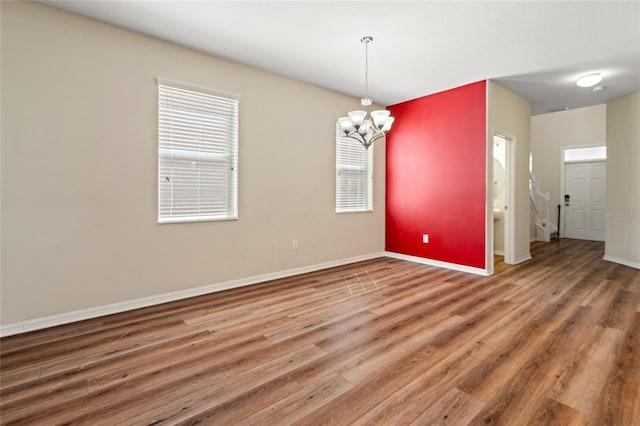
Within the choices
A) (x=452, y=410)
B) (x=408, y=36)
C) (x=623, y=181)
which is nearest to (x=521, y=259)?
(x=623, y=181)

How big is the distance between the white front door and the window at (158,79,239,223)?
851 centimetres

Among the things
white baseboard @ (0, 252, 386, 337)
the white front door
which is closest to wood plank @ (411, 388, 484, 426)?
white baseboard @ (0, 252, 386, 337)

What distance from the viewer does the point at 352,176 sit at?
5.34 m

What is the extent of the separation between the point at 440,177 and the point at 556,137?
531 cm

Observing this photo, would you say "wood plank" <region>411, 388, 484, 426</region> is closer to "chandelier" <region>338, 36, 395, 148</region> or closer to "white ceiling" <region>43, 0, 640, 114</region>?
"chandelier" <region>338, 36, 395, 148</region>

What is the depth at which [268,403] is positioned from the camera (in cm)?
175

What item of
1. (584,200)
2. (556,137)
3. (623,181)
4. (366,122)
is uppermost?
(556,137)

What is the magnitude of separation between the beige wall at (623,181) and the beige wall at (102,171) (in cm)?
564

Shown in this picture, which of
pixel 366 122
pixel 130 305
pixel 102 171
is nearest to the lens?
pixel 102 171

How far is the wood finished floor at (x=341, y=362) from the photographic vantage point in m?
1.68

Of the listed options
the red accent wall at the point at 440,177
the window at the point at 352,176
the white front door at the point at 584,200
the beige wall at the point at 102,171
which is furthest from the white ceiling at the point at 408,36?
the white front door at the point at 584,200

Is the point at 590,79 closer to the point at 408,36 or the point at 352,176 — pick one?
the point at 408,36

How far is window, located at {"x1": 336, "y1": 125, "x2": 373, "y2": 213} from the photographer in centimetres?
511

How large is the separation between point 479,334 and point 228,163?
324 centimetres
